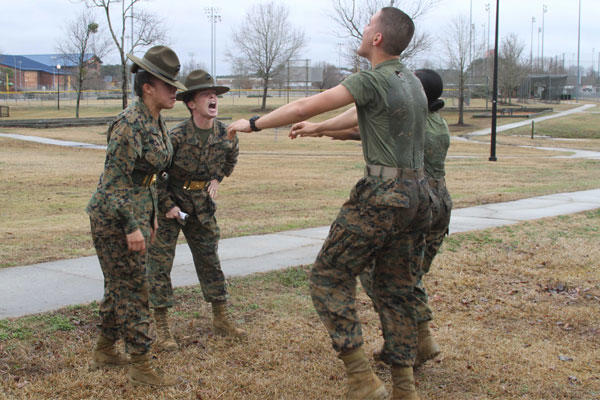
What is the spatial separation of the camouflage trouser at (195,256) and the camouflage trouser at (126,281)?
2.72 feet

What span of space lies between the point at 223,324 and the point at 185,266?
2101mm

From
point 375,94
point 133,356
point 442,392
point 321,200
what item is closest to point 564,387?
point 442,392

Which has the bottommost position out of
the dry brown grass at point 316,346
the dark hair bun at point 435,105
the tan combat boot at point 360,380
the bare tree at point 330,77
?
the dry brown grass at point 316,346

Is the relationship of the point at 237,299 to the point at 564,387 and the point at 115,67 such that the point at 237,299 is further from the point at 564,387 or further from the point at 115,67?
the point at 115,67

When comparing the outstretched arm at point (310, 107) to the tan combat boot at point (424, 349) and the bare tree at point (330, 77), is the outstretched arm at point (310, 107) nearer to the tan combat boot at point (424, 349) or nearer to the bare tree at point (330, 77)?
the tan combat boot at point (424, 349)

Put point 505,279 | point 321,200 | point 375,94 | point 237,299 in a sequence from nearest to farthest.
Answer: point 375,94
point 237,299
point 505,279
point 321,200

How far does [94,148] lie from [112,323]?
24174mm

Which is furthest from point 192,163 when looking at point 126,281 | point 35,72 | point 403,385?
point 35,72

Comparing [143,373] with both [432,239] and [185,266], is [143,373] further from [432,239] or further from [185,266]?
[185,266]

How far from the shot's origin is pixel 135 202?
4.04m

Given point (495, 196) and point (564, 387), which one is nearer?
point (564, 387)

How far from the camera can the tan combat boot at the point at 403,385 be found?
3.84 metres

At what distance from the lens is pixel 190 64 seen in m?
96.3

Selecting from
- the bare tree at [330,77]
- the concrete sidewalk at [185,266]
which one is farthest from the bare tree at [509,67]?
the concrete sidewalk at [185,266]
